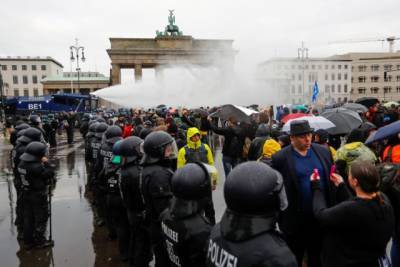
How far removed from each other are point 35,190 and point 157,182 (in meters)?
3.23

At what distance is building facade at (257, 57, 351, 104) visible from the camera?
1590 inches

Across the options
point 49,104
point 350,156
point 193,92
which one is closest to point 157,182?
point 350,156

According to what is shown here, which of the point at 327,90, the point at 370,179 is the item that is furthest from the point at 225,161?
the point at 327,90

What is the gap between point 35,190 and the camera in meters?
5.60

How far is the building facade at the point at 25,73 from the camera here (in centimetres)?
10825

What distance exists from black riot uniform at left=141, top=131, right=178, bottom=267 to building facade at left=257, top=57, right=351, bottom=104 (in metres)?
33.8

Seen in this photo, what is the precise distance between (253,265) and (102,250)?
4.36 meters

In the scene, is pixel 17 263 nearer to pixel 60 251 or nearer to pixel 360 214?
pixel 60 251

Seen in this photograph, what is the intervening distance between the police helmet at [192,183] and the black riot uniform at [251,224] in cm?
47

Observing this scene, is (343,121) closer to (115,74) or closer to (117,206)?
(117,206)

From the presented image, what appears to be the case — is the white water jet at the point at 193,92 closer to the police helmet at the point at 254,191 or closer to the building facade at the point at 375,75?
the police helmet at the point at 254,191

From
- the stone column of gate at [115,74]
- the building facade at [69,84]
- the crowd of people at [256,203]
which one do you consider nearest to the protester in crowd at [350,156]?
the crowd of people at [256,203]

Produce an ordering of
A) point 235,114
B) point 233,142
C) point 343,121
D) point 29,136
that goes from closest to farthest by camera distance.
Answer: point 29,136 < point 343,121 < point 233,142 < point 235,114

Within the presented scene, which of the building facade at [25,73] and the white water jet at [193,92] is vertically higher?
the building facade at [25,73]
